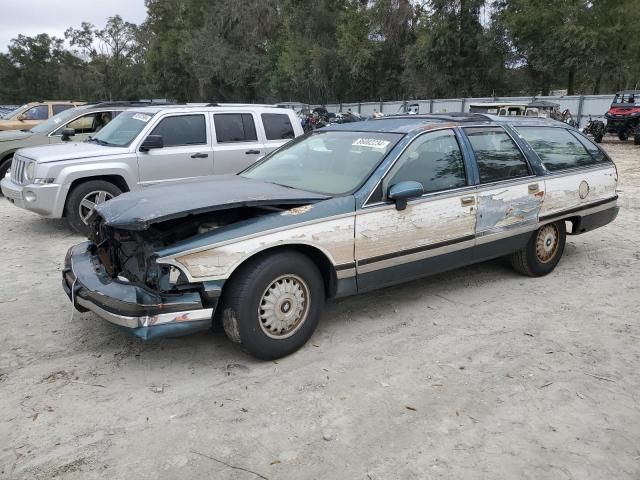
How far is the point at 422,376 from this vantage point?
11.8ft

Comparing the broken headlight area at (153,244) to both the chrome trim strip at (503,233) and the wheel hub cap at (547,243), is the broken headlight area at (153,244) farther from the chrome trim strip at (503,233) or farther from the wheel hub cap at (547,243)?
the wheel hub cap at (547,243)

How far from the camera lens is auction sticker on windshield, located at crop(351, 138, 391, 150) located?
445 centimetres

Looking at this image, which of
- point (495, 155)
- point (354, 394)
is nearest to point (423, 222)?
point (495, 155)

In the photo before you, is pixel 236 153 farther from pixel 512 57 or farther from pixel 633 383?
pixel 512 57

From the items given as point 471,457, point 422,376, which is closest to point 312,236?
point 422,376

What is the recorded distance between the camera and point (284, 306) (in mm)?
3748

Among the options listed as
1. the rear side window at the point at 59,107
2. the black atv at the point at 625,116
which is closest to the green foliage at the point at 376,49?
the black atv at the point at 625,116

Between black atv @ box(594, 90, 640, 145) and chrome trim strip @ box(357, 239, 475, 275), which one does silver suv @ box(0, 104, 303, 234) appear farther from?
black atv @ box(594, 90, 640, 145)

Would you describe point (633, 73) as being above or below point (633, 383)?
above

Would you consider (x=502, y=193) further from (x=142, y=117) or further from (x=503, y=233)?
(x=142, y=117)

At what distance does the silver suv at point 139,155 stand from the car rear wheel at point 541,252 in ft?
14.5

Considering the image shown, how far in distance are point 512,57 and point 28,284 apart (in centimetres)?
3499

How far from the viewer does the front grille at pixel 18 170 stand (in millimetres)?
7340

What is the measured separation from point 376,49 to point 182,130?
36.5m
